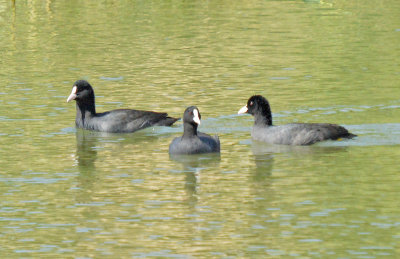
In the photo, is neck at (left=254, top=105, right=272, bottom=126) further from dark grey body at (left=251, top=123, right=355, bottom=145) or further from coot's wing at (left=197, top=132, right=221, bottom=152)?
coot's wing at (left=197, top=132, right=221, bottom=152)

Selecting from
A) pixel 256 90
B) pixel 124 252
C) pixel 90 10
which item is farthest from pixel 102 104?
pixel 90 10

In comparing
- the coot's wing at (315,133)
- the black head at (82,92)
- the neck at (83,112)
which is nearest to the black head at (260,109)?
the coot's wing at (315,133)

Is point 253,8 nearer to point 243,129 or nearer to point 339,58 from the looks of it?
point 339,58

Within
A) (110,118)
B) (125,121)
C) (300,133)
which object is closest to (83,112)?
(110,118)

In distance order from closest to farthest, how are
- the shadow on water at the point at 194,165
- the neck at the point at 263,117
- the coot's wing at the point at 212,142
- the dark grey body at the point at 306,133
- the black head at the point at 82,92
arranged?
the shadow on water at the point at 194,165, the coot's wing at the point at 212,142, the dark grey body at the point at 306,133, the neck at the point at 263,117, the black head at the point at 82,92

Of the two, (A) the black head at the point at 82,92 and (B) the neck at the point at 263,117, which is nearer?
(B) the neck at the point at 263,117

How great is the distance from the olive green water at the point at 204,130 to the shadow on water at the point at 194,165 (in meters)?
0.05

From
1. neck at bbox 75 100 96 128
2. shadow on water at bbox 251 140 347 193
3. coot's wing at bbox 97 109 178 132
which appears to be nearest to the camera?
shadow on water at bbox 251 140 347 193

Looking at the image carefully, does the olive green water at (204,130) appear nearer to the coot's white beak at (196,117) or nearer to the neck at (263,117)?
the neck at (263,117)

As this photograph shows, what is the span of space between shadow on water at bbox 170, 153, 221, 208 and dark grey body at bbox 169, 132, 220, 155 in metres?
0.10

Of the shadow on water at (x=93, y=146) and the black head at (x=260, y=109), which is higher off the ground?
the black head at (x=260, y=109)

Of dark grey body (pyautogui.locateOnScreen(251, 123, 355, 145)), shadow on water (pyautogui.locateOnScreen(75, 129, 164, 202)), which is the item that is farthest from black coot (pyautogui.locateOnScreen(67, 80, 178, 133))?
dark grey body (pyautogui.locateOnScreen(251, 123, 355, 145))

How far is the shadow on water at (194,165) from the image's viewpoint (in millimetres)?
18109

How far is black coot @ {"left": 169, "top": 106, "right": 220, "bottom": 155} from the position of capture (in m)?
21.0
